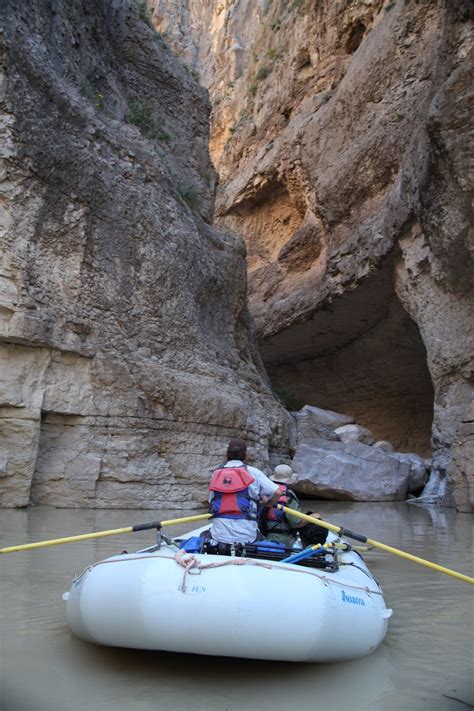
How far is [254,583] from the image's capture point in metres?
2.82

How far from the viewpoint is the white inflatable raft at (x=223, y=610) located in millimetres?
2688

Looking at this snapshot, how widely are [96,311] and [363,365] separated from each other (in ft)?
42.3

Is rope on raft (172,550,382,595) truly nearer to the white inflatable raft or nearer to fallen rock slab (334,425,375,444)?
the white inflatable raft

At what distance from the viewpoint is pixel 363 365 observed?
2142cm

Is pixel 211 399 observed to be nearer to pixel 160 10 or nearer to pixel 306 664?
pixel 306 664

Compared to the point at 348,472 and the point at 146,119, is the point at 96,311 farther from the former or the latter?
the point at 348,472

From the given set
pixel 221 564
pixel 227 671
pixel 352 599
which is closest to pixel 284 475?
pixel 352 599

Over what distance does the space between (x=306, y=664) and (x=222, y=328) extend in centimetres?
1098

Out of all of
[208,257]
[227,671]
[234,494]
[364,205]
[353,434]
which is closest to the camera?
[227,671]

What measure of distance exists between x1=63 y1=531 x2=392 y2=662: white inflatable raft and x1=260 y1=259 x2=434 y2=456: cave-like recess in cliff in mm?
14688

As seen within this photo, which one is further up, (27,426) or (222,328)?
(222,328)

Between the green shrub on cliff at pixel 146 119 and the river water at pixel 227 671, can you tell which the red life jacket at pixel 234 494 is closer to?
the river water at pixel 227 671

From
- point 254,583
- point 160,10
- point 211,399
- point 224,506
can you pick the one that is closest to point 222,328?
point 211,399

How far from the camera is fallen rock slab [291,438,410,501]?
1359cm
